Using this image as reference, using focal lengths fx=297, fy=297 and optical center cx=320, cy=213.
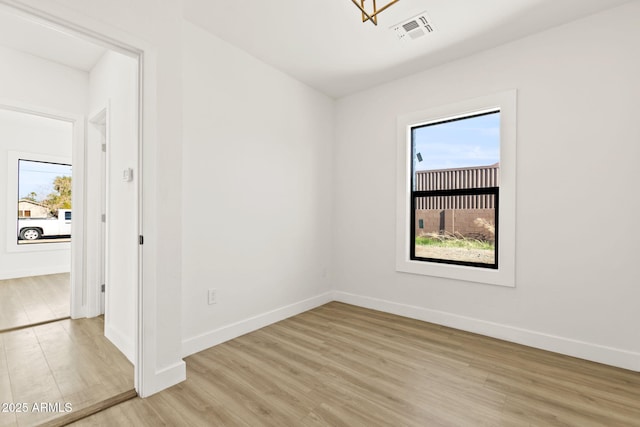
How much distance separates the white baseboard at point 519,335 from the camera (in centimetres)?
224

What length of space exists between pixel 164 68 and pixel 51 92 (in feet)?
6.97

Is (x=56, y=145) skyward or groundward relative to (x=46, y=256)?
skyward

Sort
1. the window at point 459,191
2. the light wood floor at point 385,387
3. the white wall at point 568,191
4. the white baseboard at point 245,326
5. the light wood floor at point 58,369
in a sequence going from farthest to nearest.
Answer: the window at point 459,191 → the white baseboard at point 245,326 → the white wall at point 568,191 → the light wood floor at point 58,369 → the light wood floor at point 385,387

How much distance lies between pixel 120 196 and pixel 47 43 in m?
1.72

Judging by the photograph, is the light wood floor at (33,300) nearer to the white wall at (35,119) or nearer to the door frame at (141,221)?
the white wall at (35,119)

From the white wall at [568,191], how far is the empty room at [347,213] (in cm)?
1

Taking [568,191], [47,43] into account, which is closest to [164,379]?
[47,43]

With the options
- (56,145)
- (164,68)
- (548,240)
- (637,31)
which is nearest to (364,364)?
(548,240)

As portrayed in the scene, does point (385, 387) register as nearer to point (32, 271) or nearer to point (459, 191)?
point (459, 191)

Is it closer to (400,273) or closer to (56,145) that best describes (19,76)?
(56,145)

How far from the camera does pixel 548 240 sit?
99.8 inches

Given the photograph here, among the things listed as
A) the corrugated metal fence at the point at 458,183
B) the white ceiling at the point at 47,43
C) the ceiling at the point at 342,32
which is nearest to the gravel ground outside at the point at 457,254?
the corrugated metal fence at the point at 458,183

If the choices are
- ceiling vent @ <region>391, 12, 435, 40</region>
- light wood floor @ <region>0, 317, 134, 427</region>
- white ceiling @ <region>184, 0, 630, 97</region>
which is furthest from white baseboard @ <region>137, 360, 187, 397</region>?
ceiling vent @ <region>391, 12, 435, 40</region>

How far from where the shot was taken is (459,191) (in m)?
3.12
